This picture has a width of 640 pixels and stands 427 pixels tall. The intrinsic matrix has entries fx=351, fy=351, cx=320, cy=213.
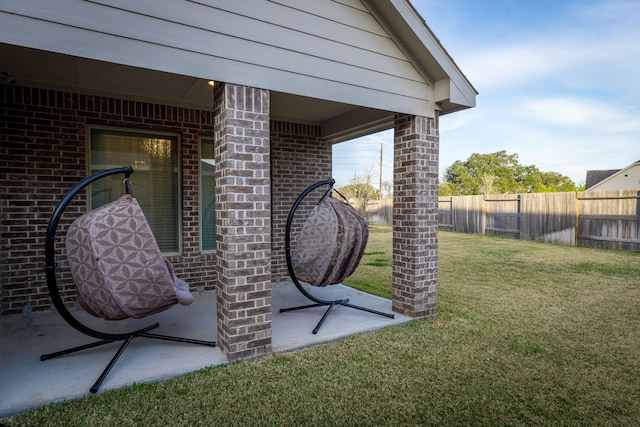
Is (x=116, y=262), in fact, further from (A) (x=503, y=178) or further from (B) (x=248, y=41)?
(A) (x=503, y=178)

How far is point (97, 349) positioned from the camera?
3377mm

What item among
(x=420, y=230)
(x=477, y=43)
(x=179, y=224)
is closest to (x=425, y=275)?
(x=420, y=230)

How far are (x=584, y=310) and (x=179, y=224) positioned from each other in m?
5.94

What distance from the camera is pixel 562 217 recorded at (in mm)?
11938

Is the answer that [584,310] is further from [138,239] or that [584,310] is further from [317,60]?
[138,239]

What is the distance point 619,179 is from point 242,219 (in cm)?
2899

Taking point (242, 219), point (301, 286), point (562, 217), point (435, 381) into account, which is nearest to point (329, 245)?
point (301, 286)

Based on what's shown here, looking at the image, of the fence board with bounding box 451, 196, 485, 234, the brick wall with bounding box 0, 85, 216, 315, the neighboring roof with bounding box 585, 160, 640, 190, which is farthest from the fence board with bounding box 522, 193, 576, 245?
the neighboring roof with bounding box 585, 160, 640, 190

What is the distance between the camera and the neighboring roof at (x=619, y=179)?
2253 centimetres

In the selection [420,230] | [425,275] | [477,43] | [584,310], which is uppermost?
[477,43]

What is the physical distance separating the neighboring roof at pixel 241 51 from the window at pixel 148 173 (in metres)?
0.63

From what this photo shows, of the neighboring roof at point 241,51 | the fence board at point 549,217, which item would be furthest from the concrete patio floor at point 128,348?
the fence board at point 549,217

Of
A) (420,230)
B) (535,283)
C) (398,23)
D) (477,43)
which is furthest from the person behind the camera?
(477,43)

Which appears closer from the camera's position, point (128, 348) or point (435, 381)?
point (435, 381)
